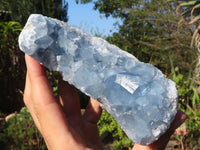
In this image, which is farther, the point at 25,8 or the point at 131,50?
the point at 131,50

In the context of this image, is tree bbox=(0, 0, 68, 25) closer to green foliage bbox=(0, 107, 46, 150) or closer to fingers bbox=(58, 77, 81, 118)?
green foliage bbox=(0, 107, 46, 150)

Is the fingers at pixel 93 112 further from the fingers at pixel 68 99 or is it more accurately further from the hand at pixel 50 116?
the hand at pixel 50 116

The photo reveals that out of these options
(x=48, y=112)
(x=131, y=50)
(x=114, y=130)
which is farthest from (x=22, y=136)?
(x=131, y=50)

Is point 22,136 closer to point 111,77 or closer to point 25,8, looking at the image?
point 111,77

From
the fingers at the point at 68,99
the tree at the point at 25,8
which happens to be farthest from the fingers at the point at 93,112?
the tree at the point at 25,8

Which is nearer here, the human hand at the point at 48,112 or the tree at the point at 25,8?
the human hand at the point at 48,112

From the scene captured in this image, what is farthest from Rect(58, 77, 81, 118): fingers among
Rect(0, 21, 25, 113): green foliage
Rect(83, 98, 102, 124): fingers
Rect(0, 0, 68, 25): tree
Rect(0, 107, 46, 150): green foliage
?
Rect(0, 0, 68, 25): tree

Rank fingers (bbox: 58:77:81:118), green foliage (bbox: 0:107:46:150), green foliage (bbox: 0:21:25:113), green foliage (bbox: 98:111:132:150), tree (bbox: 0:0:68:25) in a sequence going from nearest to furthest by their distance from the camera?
fingers (bbox: 58:77:81:118) → green foliage (bbox: 98:111:132:150) → green foliage (bbox: 0:107:46:150) → green foliage (bbox: 0:21:25:113) → tree (bbox: 0:0:68:25)
